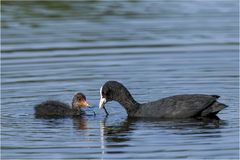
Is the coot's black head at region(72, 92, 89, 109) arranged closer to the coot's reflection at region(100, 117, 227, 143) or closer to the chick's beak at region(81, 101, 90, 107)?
the chick's beak at region(81, 101, 90, 107)

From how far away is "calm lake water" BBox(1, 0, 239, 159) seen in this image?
1526 centimetres

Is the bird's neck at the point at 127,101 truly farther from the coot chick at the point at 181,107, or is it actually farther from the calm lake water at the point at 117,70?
the calm lake water at the point at 117,70

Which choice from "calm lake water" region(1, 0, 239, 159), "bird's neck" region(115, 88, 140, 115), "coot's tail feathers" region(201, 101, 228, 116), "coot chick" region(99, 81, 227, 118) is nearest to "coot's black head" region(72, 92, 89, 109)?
"calm lake water" region(1, 0, 239, 159)

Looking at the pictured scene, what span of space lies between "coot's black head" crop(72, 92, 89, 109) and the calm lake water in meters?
0.34

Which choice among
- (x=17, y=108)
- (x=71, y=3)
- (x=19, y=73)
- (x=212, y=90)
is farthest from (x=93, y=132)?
(x=71, y=3)

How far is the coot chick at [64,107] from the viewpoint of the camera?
1819 cm

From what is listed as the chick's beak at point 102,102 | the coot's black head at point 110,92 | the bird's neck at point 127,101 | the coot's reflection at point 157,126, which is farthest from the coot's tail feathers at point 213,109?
the chick's beak at point 102,102

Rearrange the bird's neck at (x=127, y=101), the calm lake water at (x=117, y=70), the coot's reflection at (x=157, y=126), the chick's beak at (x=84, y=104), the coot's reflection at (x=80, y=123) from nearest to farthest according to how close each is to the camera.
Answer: the calm lake water at (x=117, y=70) < the coot's reflection at (x=157, y=126) < the coot's reflection at (x=80, y=123) < the bird's neck at (x=127, y=101) < the chick's beak at (x=84, y=104)

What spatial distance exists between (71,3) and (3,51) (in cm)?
730

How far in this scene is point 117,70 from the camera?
70.4 feet

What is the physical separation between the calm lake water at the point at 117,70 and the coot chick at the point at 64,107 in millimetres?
331

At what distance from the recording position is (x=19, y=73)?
70.3 feet

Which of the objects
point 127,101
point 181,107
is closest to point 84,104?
point 127,101

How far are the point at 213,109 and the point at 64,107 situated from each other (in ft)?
8.66
